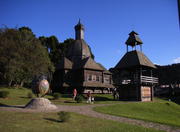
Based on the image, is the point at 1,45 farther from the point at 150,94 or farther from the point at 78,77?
the point at 150,94

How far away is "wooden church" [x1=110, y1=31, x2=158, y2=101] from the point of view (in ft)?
108

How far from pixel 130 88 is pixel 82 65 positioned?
1449 cm

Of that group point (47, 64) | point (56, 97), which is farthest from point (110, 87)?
point (56, 97)

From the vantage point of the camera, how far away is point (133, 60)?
34812mm

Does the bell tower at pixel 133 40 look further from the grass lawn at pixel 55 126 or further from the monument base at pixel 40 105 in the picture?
the grass lawn at pixel 55 126

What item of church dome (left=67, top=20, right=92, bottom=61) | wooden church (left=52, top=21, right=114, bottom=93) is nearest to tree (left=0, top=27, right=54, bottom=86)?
wooden church (left=52, top=21, right=114, bottom=93)

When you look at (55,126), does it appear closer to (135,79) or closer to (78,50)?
(135,79)

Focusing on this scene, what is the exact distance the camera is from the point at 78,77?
44500 mm

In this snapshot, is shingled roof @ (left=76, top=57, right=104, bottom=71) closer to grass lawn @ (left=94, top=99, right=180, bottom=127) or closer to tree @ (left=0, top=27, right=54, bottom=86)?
tree @ (left=0, top=27, right=54, bottom=86)

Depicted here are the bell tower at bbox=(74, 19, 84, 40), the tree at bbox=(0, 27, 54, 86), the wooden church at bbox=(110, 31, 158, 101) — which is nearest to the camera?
the wooden church at bbox=(110, 31, 158, 101)

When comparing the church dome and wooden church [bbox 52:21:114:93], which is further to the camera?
the church dome

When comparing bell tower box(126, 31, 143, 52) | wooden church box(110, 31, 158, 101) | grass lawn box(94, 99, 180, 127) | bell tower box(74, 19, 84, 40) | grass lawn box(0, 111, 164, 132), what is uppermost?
bell tower box(74, 19, 84, 40)

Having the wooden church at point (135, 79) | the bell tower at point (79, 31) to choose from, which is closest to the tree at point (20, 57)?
the bell tower at point (79, 31)

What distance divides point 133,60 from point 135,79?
350 centimetres
